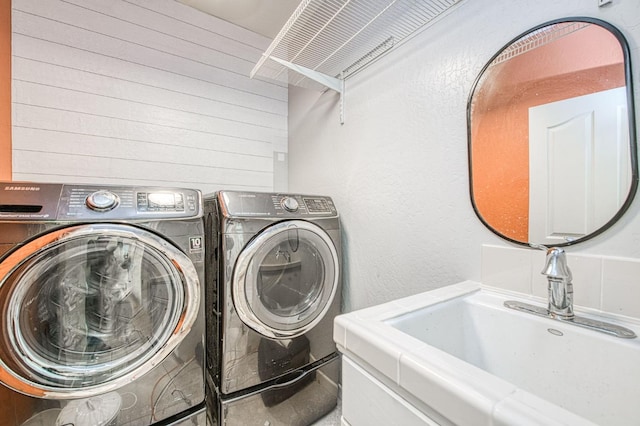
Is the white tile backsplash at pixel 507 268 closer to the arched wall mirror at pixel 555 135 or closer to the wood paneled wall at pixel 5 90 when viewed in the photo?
the arched wall mirror at pixel 555 135

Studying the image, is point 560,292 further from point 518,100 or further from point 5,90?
point 5,90

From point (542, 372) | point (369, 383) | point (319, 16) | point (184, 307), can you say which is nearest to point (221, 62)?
point (319, 16)

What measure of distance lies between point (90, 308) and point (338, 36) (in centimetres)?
164

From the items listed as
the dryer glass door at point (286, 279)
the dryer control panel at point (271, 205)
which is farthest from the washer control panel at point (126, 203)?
the dryer glass door at point (286, 279)

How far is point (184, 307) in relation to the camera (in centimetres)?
109

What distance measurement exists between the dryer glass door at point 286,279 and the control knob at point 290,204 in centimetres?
7

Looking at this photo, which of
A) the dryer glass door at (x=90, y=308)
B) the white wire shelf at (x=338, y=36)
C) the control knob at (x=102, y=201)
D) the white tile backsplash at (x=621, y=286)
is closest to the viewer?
the white tile backsplash at (x=621, y=286)

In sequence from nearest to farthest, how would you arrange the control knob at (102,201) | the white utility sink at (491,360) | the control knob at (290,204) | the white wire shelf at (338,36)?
1. the white utility sink at (491,360)
2. the control knob at (102,201)
3. the white wire shelf at (338,36)
4. the control knob at (290,204)

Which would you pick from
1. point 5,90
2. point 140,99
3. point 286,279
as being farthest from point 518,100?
point 5,90

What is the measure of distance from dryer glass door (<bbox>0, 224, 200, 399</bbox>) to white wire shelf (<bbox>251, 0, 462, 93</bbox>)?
1.19m

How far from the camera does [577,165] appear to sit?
789 millimetres

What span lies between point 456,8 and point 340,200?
3.61 ft

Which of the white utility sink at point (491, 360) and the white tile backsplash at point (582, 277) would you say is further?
the white tile backsplash at point (582, 277)

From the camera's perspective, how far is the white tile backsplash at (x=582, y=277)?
0.69m
